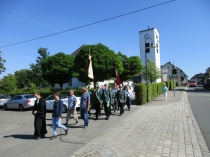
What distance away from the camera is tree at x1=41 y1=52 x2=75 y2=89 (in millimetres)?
29047

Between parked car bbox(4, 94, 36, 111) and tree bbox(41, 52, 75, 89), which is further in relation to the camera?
tree bbox(41, 52, 75, 89)

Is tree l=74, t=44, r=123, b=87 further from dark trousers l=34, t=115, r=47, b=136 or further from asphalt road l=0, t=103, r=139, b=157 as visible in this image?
dark trousers l=34, t=115, r=47, b=136

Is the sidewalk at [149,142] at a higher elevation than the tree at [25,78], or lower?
lower

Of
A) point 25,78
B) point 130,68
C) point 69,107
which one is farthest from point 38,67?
point 69,107

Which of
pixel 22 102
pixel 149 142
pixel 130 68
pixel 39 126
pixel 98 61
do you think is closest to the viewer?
pixel 149 142

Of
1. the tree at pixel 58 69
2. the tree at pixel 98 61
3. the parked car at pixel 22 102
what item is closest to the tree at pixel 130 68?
the tree at pixel 58 69

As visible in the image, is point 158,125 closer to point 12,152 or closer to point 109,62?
point 12,152

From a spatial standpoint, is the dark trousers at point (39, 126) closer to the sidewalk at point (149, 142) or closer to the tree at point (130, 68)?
the sidewalk at point (149, 142)

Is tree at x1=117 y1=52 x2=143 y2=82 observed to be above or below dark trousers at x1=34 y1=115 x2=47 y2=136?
above

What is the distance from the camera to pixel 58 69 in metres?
28.8

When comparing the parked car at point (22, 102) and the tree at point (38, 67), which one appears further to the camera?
the tree at point (38, 67)

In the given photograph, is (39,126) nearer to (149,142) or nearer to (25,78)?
(149,142)

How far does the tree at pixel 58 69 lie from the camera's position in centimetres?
2905

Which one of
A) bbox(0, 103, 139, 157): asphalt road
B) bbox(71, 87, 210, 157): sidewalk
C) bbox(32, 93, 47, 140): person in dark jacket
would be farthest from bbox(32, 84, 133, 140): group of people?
bbox(71, 87, 210, 157): sidewalk
